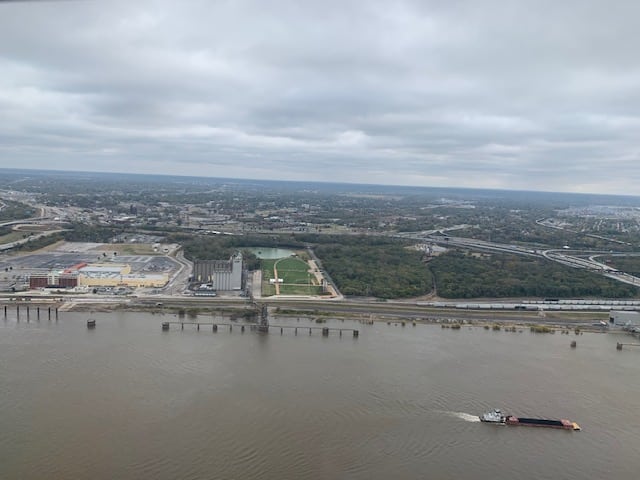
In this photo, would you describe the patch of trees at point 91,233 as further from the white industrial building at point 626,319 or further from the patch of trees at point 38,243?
the white industrial building at point 626,319

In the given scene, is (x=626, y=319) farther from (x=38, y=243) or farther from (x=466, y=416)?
(x=38, y=243)

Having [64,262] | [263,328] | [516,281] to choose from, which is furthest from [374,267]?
[64,262]

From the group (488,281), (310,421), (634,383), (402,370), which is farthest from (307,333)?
(488,281)

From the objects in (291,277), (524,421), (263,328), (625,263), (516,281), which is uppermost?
(625,263)

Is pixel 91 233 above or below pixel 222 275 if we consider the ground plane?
above

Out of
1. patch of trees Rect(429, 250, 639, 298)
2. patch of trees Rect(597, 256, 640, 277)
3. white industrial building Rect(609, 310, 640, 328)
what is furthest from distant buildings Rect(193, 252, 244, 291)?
patch of trees Rect(597, 256, 640, 277)

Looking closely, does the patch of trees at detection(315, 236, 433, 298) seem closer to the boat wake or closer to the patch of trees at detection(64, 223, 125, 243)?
the boat wake

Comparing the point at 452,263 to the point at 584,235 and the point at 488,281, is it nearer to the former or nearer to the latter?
the point at 488,281
